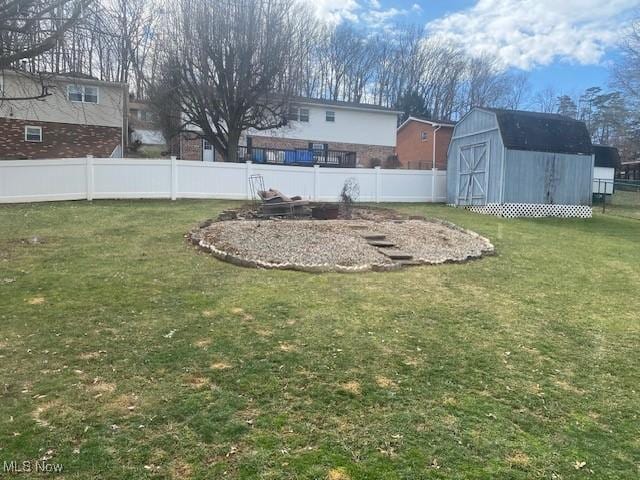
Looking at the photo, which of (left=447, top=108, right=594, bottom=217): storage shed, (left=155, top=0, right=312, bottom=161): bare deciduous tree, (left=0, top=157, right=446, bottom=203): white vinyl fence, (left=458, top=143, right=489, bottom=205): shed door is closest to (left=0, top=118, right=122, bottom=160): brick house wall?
(left=155, top=0, right=312, bottom=161): bare deciduous tree

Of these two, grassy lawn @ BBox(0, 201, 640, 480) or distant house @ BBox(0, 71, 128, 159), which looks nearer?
grassy lawn @ BBox(0, 201, 640, 480)

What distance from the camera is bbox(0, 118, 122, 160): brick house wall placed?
72.0ft

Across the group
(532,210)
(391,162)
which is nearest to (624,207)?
(532,210)

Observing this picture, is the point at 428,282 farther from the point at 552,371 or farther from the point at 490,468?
the point at 490,468

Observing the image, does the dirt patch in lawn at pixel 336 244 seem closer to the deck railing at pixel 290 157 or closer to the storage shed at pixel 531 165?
the storage shed at pixel 531 165

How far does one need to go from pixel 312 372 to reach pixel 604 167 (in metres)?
31.2

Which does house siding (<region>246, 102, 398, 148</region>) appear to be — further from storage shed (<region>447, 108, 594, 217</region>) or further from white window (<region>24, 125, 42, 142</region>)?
storage shed (<region>447, 108, 594, 217</region>)

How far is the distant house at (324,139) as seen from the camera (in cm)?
2631

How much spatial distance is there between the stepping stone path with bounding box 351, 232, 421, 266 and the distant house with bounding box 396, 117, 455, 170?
2155 centimetres

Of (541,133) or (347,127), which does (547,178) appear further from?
(347,127)

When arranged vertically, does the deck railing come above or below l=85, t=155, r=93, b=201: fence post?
above

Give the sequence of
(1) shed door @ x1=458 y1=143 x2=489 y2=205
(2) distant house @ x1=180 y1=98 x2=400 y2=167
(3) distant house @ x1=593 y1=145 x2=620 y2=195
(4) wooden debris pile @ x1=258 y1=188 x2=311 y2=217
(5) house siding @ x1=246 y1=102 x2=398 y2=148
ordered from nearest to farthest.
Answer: (4) wooden debris pile @ x1=258 y1=188 x2=311 y2=217 < (1) shed door @ x1=458 y1=143 x2=489 y2=205 < (2) distant house @ x1=180 y1=98 x2=400 y2=167 < (3) distant house @ x1=593 y1=145 x2=620 y2=195 < (5) house siding @ x1=246 y1=102 x2=398 y2=148

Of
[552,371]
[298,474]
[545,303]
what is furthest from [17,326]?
[545,303]

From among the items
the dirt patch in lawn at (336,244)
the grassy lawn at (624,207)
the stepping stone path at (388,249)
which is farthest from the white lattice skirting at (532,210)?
the stepping stone path at (388,249)
